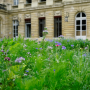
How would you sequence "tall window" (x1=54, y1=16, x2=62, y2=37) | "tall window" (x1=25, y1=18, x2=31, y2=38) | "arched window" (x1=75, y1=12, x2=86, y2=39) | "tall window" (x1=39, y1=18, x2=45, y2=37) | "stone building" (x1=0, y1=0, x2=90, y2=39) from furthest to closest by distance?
"tall window" (x1=25, y1=18, x2=31, y2=38)
"tall window" (x1=39, y1=18, x2=45, y2=37)
"tall window" (x1=54, y1=16, x2=62, y2=37)
"arched window" (x1=75, y1=12, x2=86, y2=39)
"stone building" (x1=0, y1=0, x2=90, y2=39)

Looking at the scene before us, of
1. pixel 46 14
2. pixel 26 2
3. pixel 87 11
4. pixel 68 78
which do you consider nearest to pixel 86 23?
pixel 87 11

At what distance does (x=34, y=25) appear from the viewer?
1883 cm


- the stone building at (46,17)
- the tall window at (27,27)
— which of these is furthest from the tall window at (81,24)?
the tall window at (27,27)

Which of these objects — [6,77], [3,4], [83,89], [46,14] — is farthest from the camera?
[3,4]

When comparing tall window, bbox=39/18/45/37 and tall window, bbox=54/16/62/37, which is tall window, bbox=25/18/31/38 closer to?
tall window, bbox=39/18/45/37

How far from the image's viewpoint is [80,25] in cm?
1605

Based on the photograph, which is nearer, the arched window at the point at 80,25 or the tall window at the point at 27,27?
the arched window at the point at 80,25

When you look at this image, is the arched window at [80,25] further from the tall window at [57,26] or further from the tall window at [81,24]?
the tall window at [57,26]

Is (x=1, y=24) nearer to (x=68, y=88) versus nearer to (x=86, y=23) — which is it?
(x=86, y=23)

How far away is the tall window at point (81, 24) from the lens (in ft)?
52.2

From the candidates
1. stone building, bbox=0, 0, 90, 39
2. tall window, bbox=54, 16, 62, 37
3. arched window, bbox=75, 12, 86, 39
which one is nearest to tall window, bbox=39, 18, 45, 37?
stone building, bbox=0, 0, 90, 39

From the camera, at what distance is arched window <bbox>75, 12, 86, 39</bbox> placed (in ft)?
52.1

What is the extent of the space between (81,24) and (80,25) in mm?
153

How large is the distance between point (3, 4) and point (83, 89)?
20.5 meters
